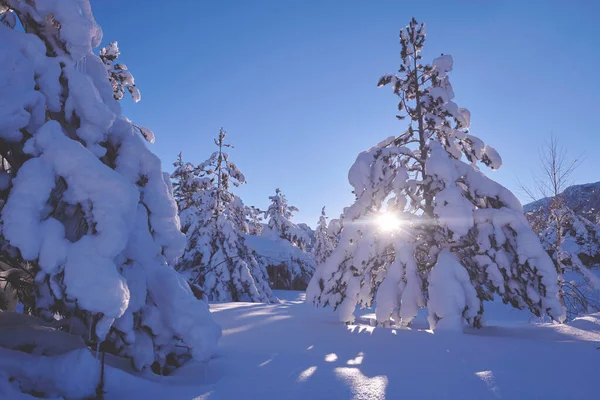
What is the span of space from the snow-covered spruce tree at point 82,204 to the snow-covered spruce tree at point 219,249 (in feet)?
42.7

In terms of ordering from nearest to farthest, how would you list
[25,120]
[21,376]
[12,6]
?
[21,376]
[25,120]
[12,6]

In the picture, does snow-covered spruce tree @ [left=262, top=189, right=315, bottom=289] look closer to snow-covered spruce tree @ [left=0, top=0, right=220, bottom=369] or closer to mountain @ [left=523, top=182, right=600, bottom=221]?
mountain @ [left=523, top=182, right=600, bottom=221]

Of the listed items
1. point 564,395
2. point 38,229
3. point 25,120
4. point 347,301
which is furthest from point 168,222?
point 347,301

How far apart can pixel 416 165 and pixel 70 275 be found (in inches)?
273

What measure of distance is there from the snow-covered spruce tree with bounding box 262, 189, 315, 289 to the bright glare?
19.0 meters

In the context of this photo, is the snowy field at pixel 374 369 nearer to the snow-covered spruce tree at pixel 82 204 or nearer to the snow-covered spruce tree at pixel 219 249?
the snow-covered spruce tree at pixel 82 204

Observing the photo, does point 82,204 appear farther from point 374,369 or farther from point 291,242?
point 291,242

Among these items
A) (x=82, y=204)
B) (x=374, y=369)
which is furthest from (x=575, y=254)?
(x=82, y=204)

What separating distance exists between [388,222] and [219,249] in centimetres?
1187

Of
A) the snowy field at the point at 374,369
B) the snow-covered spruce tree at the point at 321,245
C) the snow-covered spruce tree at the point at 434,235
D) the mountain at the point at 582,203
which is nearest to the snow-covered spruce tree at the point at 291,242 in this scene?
the snow-covered spruce tree at the point at 321,245

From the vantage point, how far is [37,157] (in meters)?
2.42

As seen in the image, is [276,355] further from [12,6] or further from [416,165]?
[416,165]

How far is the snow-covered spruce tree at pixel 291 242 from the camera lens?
27.2 metres

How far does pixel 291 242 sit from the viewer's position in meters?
31.0
